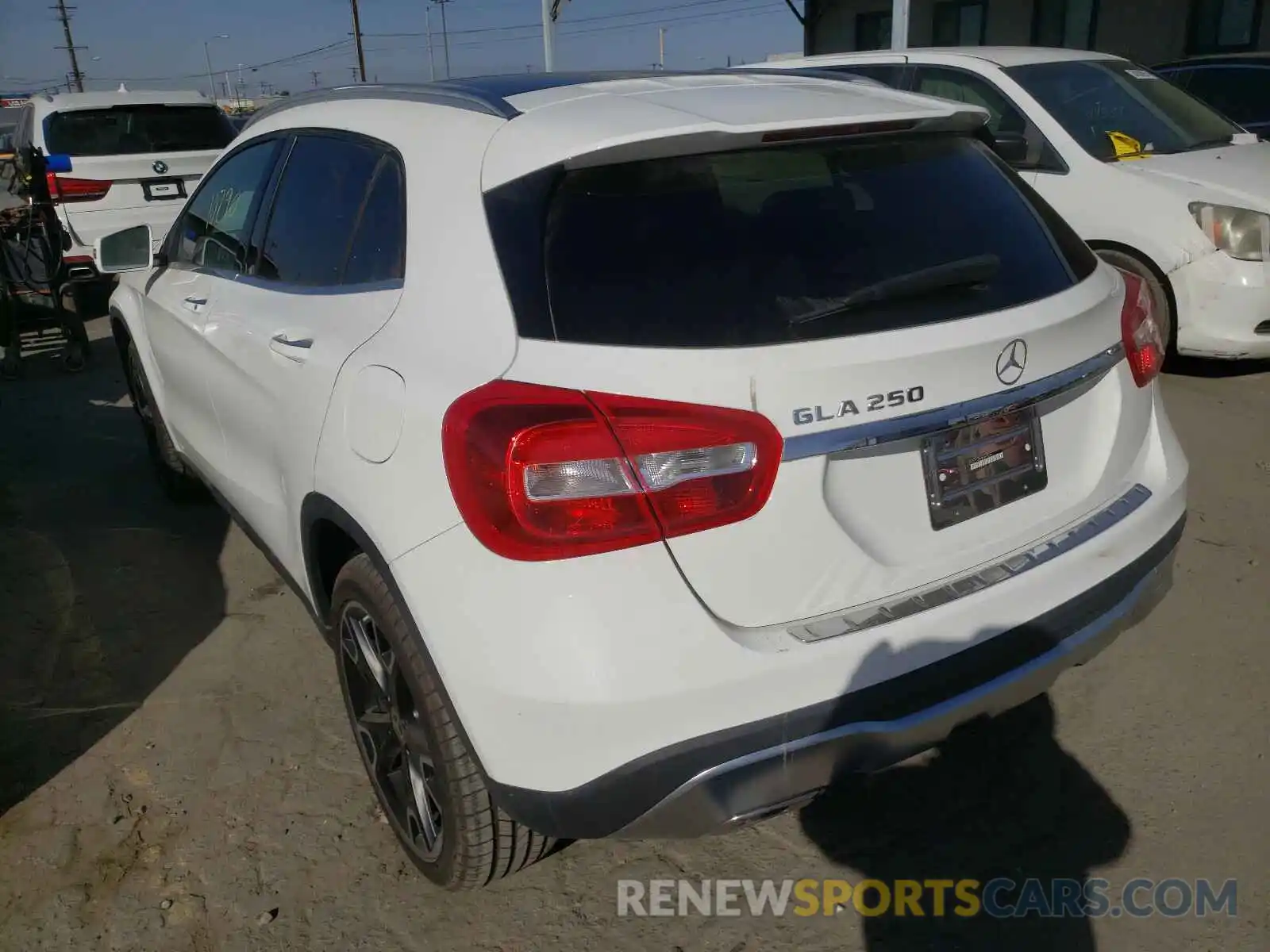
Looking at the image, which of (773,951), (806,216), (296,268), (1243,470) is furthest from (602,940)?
(1243,470)

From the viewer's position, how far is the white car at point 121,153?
8.91 m

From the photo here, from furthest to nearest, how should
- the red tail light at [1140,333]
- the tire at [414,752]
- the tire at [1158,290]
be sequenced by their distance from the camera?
the tire at [1158,290] → the red tail light at [1140,333] → the tire at [414,752]

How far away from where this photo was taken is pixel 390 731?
2574mm

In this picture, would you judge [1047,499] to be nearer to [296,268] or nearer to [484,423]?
[484,423]

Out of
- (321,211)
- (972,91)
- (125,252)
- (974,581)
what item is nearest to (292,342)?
(321,211)

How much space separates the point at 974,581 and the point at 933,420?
37 centimetres

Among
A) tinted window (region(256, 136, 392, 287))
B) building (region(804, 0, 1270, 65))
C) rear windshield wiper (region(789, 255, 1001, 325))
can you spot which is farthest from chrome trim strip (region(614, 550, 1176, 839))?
building (region(804, 0, 1270, 65))

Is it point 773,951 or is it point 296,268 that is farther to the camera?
point 296,268

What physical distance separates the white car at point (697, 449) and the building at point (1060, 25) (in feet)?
43.3

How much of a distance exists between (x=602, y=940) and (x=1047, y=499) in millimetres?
1387

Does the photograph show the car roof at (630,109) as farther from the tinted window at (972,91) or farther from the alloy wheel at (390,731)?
the tinted window at (972,91)

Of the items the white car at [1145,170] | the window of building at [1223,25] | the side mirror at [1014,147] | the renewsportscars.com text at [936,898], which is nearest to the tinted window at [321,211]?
the renewsportscars.com text at [936,898]

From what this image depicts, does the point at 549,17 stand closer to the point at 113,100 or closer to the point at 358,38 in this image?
the point at 113,100

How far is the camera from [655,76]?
274cm
